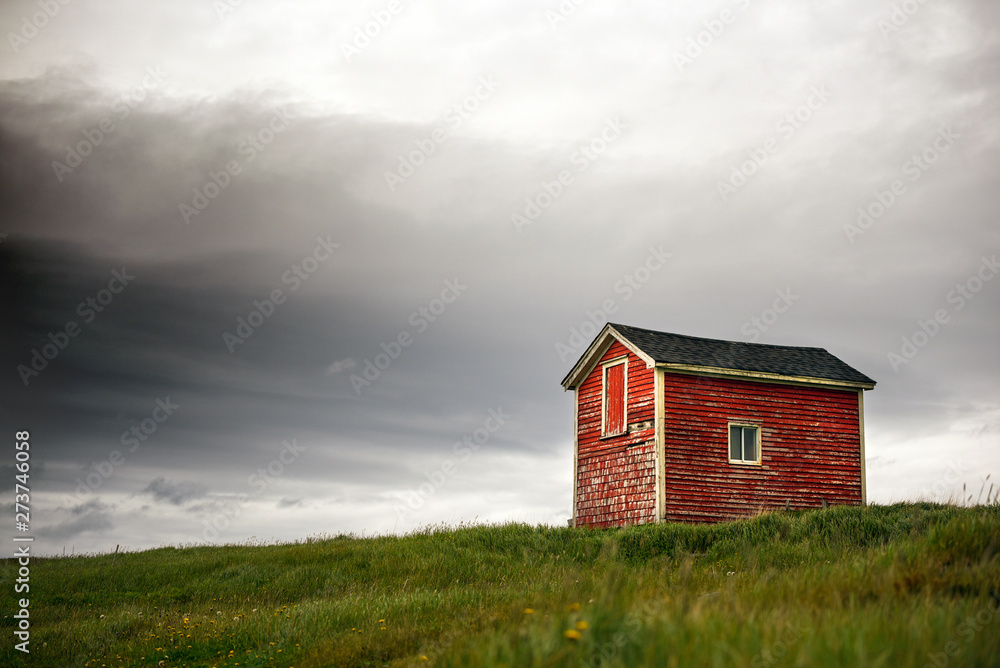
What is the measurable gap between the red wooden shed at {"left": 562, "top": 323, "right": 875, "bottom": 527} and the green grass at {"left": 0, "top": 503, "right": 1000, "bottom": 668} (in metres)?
3.12

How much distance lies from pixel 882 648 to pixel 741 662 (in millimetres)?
1031

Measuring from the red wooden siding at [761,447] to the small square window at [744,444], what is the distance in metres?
0.17

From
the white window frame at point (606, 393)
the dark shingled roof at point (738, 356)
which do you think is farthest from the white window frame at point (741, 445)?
the white window frame at point (606, 393)

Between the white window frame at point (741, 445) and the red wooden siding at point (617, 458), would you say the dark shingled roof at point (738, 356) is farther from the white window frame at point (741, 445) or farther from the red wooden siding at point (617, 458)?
the white window frame at point (741, 445)

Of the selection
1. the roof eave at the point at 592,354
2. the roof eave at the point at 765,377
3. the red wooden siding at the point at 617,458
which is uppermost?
the roof eave at the point at 592,354

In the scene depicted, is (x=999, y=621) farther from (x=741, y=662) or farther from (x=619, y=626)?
(x=619, y=626)

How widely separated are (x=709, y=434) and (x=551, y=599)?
1461 cm

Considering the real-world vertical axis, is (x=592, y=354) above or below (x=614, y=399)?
above

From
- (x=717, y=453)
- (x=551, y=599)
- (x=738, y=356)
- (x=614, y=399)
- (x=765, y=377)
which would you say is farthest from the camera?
(x=738, y=356)

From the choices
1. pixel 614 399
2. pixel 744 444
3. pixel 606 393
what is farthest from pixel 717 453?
pixel 606 393

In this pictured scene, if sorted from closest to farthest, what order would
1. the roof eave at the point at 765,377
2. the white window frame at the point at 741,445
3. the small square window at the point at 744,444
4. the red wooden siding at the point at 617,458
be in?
the red wooden siding at the point at 617,458
the roof eave at the point at 765,377
the white window frame at the point at 741,445
the small square window at the point at 744,444

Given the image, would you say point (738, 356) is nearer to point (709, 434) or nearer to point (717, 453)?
point (709, 434)

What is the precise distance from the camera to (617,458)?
956 inches

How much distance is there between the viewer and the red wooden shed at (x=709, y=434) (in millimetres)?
22891
